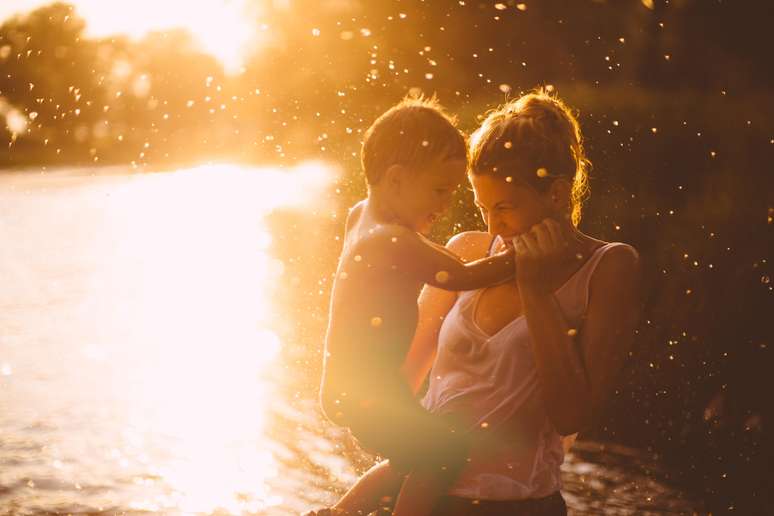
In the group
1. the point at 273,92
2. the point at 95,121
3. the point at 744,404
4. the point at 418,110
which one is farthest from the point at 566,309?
the point at 95,121

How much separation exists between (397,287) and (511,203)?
1.25 ft

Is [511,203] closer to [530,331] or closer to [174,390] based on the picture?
[530,331]

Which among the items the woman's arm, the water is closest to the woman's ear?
the woman's arm

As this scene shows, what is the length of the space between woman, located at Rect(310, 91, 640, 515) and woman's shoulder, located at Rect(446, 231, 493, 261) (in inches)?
7.2

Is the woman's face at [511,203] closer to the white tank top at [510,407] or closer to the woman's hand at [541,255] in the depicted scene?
the woman's hand at [541,255]

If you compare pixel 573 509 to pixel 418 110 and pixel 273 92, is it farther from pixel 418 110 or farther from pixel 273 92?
pixel 273 92

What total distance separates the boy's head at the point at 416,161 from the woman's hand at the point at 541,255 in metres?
0.34

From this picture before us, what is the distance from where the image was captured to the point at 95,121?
42406 millimetres

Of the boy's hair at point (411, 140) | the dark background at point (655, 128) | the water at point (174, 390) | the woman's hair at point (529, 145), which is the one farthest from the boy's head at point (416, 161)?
the water at point (174, 390)

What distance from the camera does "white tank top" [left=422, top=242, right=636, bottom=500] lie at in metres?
2.46

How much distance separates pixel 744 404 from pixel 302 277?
26.7ft

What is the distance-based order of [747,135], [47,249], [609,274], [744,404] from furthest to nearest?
[47,249] → [747,135] → [744,404] → [609,274]

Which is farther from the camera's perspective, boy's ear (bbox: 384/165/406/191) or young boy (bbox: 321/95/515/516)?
boy's ear (bbox: 384/165/406/191)

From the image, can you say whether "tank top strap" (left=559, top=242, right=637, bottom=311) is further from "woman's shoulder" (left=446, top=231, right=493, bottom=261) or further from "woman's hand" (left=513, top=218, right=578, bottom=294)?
"woman's shoulder" (left=446, top=231, right=493, bottom=261)
